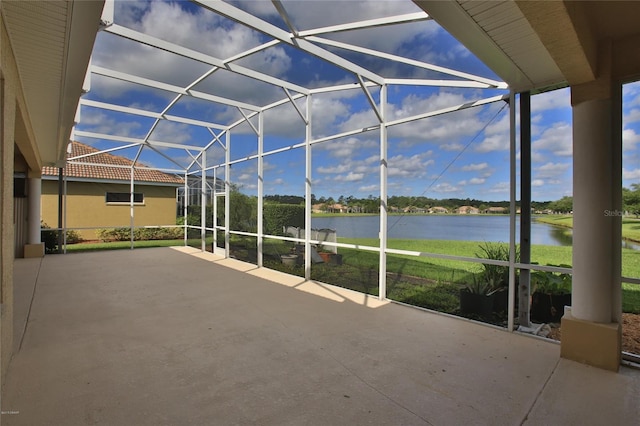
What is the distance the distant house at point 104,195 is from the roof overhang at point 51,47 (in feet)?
22.5

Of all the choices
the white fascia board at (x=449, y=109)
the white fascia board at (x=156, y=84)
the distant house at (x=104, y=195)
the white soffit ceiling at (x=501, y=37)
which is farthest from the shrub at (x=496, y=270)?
the distant house at (x=104, y=195)

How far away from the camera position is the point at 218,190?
30.8 feet

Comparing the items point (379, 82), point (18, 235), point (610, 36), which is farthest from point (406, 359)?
point (18, 235)

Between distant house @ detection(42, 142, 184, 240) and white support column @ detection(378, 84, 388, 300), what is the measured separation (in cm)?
937

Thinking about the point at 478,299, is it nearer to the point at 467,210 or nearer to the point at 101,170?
the point at 467,210

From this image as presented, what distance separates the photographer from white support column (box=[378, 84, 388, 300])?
4699 millimetres

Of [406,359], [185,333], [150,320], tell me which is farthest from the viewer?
[150,320]

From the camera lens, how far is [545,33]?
76.8 inches

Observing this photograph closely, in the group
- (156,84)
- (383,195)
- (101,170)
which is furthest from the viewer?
(101,170)

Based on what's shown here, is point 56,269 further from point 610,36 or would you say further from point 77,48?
point 610,36

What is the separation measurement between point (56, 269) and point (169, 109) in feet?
13.9

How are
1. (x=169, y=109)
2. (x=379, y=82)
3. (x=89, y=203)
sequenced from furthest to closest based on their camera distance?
1. (x=89, y=203)
2. (x=169, y=109)
3. (x=379, y=82)

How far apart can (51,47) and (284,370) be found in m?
3.41

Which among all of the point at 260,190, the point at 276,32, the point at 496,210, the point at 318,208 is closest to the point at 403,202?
the point at 496,210
